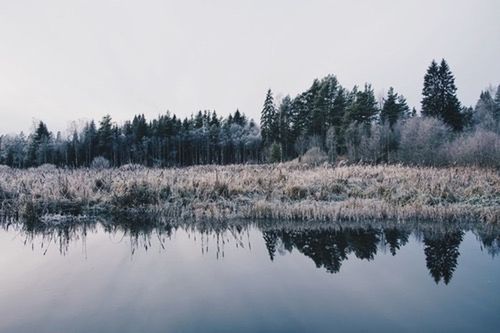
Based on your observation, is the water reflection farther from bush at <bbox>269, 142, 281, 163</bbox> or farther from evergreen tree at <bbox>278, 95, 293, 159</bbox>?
evergreen tree at <bbox>278, 95, 293, 159</bbox>

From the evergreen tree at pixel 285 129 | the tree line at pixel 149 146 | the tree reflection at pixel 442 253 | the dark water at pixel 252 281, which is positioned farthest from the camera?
the tree line at pixel 149 146

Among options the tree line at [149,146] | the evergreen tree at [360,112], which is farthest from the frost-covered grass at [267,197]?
the tree line at [149,146]

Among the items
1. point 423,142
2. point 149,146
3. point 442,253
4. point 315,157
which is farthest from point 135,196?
point 149,146

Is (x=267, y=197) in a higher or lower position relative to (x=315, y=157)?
lower

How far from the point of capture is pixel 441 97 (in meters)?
43.9

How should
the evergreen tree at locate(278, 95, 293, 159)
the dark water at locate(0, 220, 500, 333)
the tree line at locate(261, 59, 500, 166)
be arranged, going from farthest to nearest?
the evergreen tree at locate(278, 95, 293, 159)
the tree line at locate(261, 59, 500, 166)
the dark water at locate(0, 220, 500, 333)

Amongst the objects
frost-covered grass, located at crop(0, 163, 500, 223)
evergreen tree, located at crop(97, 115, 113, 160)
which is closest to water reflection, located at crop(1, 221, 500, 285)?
frost-covered grass, located at crop(0, 163, 500, 223)

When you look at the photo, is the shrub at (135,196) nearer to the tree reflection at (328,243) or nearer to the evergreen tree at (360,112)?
the tree reflection at (328,243)

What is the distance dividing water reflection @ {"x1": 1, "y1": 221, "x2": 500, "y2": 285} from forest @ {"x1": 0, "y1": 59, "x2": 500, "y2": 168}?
2076cm

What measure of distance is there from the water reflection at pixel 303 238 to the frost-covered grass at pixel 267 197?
3.06 ft

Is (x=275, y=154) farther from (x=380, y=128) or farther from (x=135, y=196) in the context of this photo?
(x=135, y=196)

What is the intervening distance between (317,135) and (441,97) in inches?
620

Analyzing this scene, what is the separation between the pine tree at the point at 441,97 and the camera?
43000 mm

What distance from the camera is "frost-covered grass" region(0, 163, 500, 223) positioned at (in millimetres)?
11078
